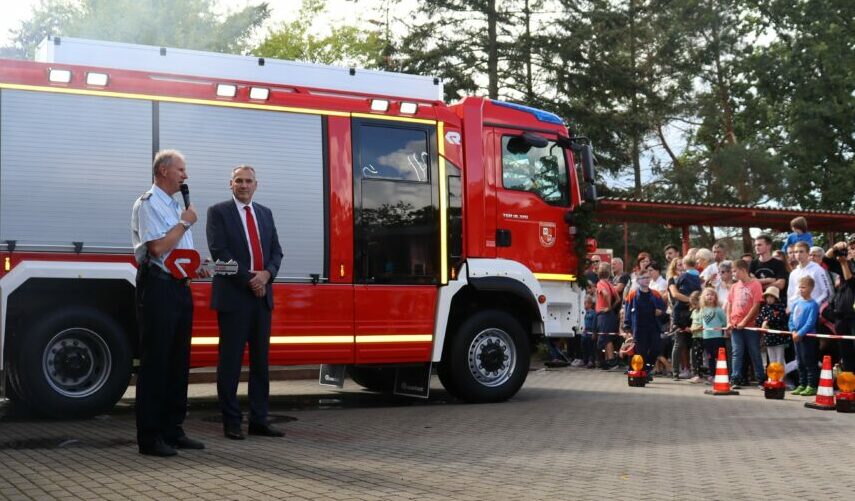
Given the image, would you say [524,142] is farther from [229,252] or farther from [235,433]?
[235,433]

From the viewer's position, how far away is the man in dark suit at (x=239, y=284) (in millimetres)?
8516

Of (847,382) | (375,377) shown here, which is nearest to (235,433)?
(375,377)

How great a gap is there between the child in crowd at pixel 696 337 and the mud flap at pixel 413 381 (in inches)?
197

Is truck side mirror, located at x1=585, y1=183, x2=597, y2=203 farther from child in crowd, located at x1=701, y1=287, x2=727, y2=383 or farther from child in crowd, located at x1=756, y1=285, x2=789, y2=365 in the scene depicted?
child in crowd, located at x1=756, y1=285, x2=789, y2=365

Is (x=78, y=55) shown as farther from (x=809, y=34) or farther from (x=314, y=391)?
(x=809, y=34)

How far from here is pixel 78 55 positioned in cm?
1020

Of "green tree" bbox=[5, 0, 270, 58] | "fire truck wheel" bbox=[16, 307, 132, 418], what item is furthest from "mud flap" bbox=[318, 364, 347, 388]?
"green tree" bbox=[5, 0, 270, 58]

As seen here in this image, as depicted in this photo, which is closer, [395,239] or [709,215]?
[395,239]

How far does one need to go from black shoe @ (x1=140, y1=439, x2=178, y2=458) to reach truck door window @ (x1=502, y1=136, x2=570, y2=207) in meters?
6.06

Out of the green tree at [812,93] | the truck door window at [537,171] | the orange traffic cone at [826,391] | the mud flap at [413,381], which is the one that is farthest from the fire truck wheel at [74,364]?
the green tree at [812,93]

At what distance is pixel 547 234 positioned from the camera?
12867mm

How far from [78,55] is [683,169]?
32.6m

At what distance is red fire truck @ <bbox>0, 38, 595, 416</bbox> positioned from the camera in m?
9.68

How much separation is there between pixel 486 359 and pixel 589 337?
808 cm
